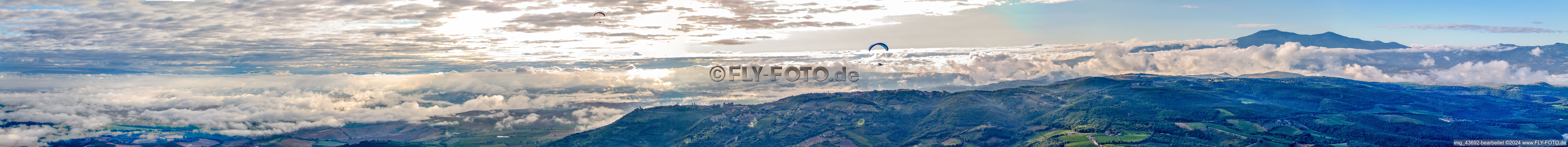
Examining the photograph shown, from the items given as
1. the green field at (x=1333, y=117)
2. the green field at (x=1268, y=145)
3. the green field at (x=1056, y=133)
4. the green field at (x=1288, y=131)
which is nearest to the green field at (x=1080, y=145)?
the green field at (x=1056, y=133)

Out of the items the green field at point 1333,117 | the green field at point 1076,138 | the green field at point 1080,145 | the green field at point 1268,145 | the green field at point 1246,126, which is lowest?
the green field at point 1268,145

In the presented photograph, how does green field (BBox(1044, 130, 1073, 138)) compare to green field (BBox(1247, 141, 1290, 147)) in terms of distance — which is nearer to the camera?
green field (BBox(1247, 141, 1290, 147))

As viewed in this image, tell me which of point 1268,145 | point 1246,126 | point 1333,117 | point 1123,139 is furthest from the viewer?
point 1333,117

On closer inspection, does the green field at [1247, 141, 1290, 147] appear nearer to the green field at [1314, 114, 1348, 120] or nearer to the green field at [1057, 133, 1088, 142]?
the green field at [1057, 133, 1088, 142]

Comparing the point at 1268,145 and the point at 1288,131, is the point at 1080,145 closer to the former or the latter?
the point at 1268,145

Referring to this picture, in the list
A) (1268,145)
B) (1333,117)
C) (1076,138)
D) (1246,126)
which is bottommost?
(1268,145)

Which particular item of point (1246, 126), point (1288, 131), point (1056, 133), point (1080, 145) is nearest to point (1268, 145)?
point (1288, 131)

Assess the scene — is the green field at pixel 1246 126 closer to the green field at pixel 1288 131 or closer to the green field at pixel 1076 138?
the green field at pixel 1288 131

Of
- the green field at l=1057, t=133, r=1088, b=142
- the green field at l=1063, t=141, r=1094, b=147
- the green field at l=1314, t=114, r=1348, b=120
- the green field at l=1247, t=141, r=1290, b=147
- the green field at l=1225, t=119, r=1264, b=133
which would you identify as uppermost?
the green field at l=1314, t=114, r=1348, b=120

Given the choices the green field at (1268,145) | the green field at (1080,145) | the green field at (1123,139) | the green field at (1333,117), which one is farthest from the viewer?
the green field at (1333,117)

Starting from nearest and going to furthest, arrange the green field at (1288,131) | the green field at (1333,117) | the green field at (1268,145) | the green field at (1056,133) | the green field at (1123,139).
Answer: the green field at (1268,145)
the green field at (1123,139)
the green field at (1288,131)
the green field at (1056,133)
the green field at (1333,117)

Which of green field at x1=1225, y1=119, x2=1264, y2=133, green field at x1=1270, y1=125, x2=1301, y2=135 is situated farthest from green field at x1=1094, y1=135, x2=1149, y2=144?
green field at x1=1270, y1=125, x2=1301, y2=135
